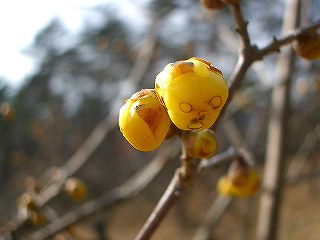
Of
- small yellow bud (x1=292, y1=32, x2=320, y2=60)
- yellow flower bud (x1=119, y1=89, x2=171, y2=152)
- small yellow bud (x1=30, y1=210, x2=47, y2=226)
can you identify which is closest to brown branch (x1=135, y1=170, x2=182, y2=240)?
yellow flower bud (x1=119, y1=89, x2=171, y2=152)

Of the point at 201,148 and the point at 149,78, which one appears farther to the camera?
the point at 149,78

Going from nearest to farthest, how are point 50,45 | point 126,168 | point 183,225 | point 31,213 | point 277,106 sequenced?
point 31,213 < point 277,106 < point 183,225 < point 50,45 < point 126,168

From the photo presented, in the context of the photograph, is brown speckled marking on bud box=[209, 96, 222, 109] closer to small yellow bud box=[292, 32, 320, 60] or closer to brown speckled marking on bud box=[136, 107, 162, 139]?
brown speckled marking on bud box=[136, 107, 162, 139]

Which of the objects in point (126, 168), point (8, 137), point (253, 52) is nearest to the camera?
point (253, 52)

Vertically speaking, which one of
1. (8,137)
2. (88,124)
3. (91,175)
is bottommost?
(91,175)

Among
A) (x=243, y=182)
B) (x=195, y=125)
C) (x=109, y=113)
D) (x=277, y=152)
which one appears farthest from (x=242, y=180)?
(x=109, y=113)

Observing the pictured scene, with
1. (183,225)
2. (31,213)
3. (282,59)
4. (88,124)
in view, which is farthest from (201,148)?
(88,124)

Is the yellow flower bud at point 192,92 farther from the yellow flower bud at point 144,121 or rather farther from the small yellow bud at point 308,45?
the small yellow bud at point 308,45

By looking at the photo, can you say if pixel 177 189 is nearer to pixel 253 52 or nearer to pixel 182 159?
pixel 182 159
